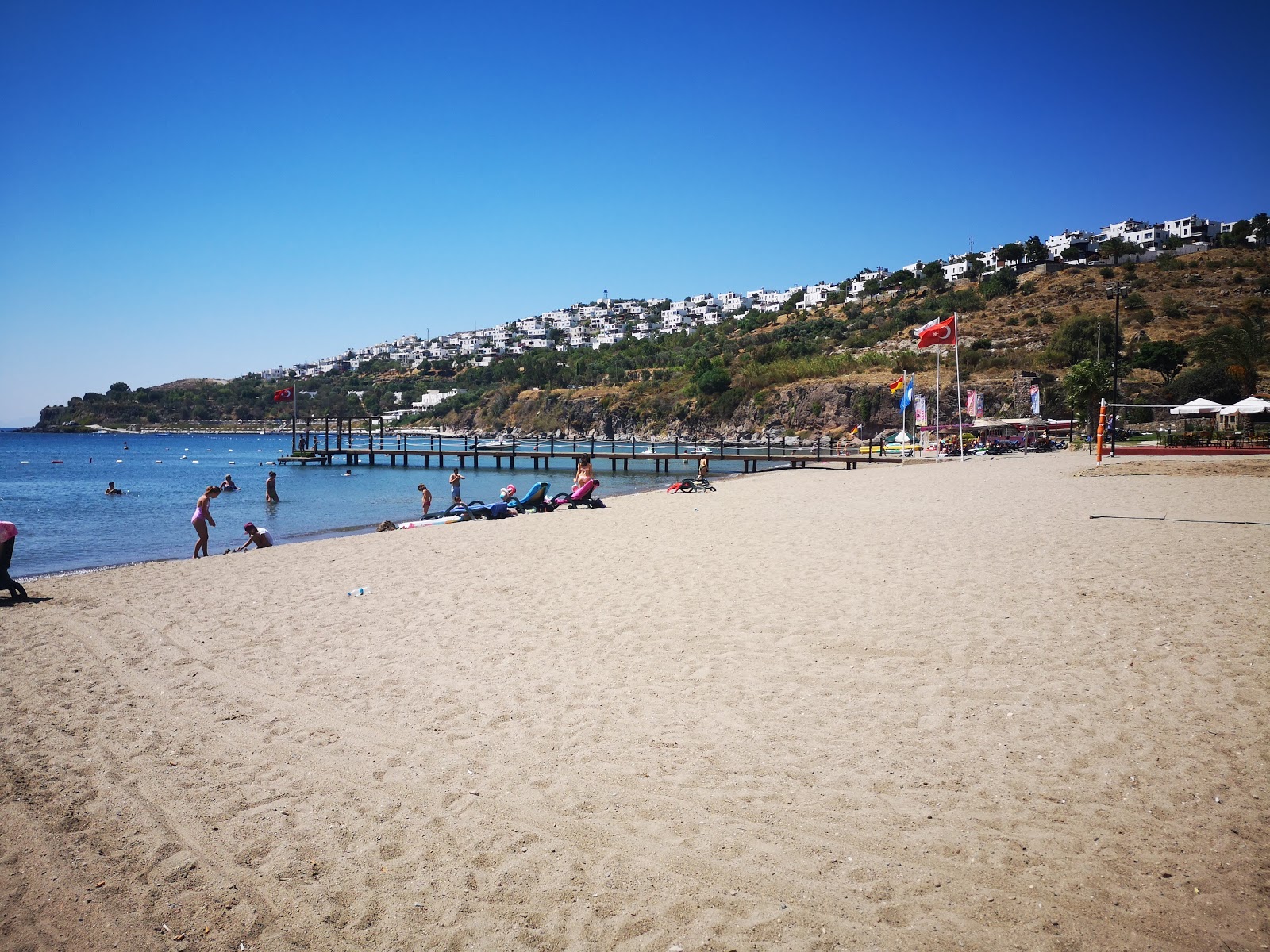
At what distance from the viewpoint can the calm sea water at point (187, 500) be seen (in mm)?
17531

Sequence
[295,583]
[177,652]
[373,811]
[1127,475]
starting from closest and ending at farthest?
[373,811], [177,652], [295,583], [1127,475]

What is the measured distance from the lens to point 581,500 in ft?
58.5

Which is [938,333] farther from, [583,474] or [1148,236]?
[1148,236]

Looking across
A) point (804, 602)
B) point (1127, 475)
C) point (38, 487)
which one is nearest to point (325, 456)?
point (38, 487)

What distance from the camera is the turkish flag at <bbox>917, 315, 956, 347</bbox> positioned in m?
A: 28.3

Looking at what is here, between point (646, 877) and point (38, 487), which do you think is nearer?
point (646, 877)

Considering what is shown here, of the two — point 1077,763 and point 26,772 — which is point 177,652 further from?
point 1077,763

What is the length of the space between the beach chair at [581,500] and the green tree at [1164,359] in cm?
5094

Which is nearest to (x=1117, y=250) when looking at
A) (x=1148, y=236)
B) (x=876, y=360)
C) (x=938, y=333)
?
(x=1148, y=236)

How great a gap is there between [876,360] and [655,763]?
81698 millimetres

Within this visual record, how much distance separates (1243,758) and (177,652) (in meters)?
7.25

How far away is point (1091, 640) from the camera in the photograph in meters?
5.78

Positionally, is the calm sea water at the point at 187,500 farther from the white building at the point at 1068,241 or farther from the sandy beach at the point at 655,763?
the white building at the point at 1068,241

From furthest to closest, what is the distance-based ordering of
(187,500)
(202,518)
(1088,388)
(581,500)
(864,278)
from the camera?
(864,278)
(1088,388)
(187,500)
(581,500)
(202,518)
